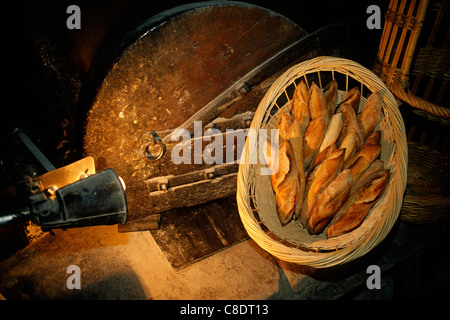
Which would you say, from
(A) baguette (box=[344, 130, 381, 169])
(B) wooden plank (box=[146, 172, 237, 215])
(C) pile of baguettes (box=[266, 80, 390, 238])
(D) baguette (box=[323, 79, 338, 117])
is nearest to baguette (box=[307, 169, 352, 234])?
(C) pile of baguettes (box=[266, 80, 390, 238])

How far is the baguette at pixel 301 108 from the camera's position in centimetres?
194

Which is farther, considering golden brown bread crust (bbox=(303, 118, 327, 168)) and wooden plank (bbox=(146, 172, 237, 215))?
wooden plank (bbox=(146, 172, 237, 215))

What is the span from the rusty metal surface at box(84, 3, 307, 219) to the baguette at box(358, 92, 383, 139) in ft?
2.74

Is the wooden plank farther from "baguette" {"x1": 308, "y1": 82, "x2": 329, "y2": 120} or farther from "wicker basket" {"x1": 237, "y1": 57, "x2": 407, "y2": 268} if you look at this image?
"baguette" {"x1": 308, "y1": 82, "x2": 329, "y2": 120}

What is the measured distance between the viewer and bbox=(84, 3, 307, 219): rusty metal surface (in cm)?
191

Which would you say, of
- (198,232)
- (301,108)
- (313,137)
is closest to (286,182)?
(313,137)

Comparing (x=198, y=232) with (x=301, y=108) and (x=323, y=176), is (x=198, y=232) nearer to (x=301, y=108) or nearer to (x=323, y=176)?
(x=323, y=176)

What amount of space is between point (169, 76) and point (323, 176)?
132 cm

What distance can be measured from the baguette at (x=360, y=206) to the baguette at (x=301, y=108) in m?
0.57

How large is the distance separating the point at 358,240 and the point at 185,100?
61.2 inches

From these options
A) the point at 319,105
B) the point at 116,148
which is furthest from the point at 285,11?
the point at 116,148

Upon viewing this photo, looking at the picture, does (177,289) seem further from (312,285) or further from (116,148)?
(116,148)

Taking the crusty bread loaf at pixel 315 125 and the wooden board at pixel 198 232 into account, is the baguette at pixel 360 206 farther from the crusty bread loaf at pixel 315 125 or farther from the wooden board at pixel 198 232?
the wooden board at pixel 198 232

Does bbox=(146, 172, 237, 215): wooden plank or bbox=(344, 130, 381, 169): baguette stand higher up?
bbox=(344, 130, 381, 169): baguette
